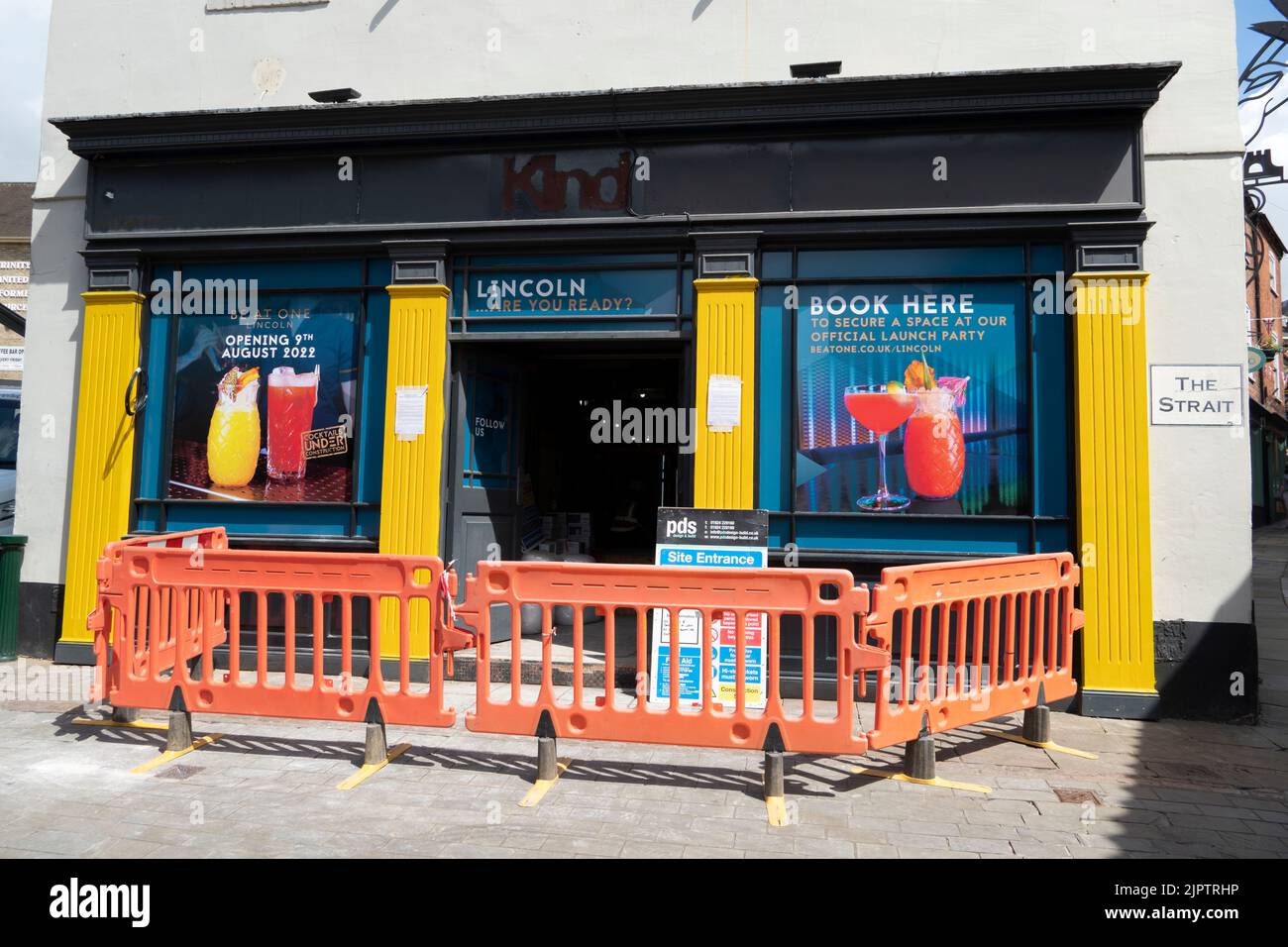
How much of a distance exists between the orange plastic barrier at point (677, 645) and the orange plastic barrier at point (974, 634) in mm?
230

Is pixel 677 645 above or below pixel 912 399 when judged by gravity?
below

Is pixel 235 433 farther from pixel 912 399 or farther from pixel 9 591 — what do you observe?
pixel 912 399

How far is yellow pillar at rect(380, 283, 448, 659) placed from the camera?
293 inches

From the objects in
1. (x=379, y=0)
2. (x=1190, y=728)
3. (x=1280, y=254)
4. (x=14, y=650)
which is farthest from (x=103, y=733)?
(x=1280, y=254)

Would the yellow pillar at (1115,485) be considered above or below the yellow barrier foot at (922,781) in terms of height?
above

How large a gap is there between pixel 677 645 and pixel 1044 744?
277 cm

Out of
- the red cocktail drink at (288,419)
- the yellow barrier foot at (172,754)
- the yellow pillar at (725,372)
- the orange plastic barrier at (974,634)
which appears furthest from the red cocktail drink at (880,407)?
the yellow barrier foot at (172,754)

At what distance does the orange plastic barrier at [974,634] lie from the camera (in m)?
4.79

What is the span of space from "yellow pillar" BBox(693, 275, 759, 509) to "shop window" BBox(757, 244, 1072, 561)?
148 millimetres

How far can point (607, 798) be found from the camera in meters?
4.63

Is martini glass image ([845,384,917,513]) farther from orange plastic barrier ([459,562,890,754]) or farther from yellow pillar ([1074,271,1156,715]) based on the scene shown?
orange plastic barrier ([459,562,890,754])

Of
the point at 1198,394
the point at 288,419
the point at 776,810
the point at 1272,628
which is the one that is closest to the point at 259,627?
the point at 288,419

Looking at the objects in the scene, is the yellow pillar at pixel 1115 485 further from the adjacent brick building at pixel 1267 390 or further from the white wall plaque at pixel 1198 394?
the adjacent brick building at pixel 1267 390

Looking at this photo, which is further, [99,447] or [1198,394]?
[99,447]
